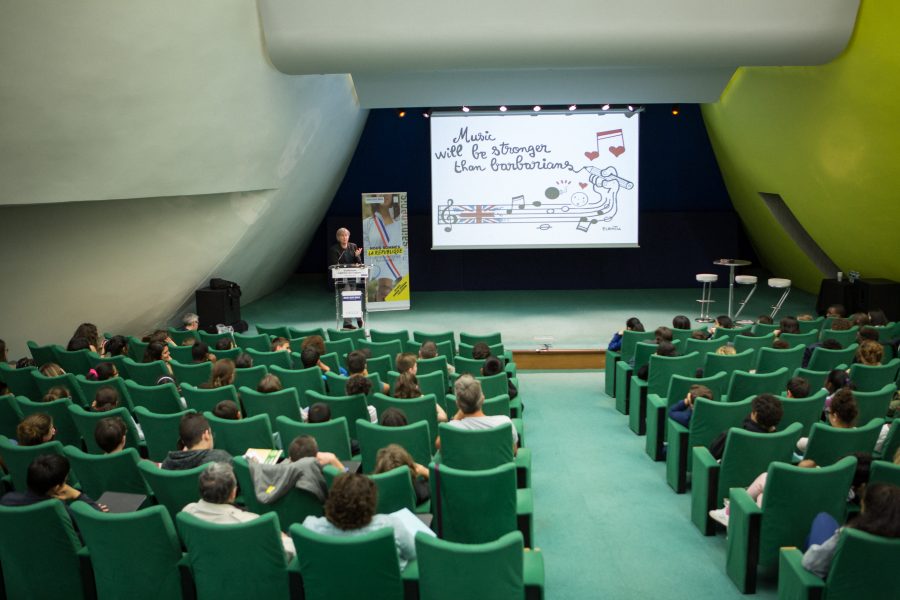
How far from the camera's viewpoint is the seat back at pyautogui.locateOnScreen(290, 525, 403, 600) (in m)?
3.41

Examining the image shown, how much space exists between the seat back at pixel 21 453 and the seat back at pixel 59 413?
0.93m

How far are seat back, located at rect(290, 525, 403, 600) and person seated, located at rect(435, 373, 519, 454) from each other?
1741 millimetres

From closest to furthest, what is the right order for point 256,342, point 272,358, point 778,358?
1. point 778,358
2. point 272,358
3. point 256,342

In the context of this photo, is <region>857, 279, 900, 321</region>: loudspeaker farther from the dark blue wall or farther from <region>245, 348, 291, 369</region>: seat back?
<region>245, 348, 291, 369</region>: seat back

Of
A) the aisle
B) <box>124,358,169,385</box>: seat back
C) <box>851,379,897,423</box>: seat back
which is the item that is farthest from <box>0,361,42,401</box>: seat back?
<box>851,379,897,423</box>: seat back

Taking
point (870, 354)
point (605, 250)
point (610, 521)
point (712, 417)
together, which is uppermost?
point (605, 250)

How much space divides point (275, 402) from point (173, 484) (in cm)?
164

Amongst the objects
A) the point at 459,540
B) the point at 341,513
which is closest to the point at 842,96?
the point at 459,540

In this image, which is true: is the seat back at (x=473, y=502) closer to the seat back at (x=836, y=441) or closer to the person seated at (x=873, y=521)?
the person seated at (x=873, y=521)

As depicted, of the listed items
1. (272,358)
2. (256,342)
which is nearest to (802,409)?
(272,358)

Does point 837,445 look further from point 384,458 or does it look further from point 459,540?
point 384,458

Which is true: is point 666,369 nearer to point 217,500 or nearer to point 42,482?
point 217,500

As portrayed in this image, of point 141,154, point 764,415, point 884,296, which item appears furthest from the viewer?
point 884,296

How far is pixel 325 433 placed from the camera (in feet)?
16.5
